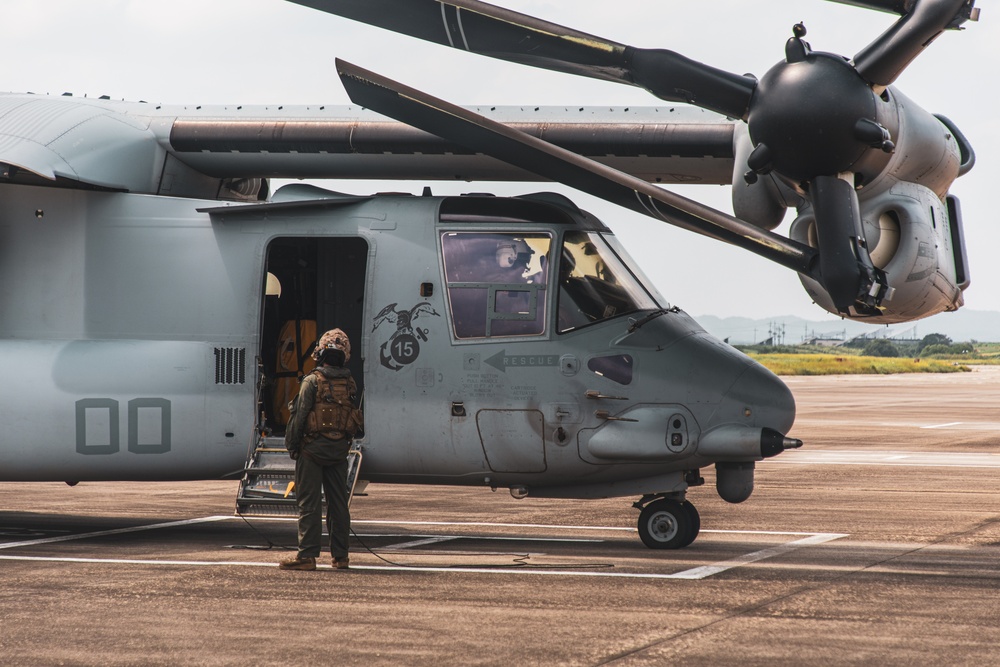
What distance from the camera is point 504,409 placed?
11.1 m

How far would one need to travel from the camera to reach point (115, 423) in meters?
11.6

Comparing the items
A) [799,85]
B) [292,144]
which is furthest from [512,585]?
[292,144]

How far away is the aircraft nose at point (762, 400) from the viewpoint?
35.2 ft

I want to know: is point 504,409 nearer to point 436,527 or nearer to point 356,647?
point 436,527

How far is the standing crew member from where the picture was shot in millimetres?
10023

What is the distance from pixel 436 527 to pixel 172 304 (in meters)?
3.98

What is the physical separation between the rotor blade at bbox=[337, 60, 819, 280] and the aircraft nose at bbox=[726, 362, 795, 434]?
142 centimetres

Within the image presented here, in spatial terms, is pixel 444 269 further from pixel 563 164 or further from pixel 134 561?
pixel 134 561

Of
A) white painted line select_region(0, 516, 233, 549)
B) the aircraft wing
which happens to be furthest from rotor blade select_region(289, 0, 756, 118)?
white painted line select_region(0, 516, 233, 549)

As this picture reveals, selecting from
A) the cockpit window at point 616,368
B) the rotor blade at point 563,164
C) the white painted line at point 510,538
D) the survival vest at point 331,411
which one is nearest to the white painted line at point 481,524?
the white painted line at point 510,538

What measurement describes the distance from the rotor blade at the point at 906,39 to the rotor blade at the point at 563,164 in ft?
4.91

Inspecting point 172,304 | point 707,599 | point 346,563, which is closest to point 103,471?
point 172,304

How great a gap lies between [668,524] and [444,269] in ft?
10.6

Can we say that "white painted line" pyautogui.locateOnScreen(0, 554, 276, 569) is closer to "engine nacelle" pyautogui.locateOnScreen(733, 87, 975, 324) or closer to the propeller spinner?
the propeller spinner
